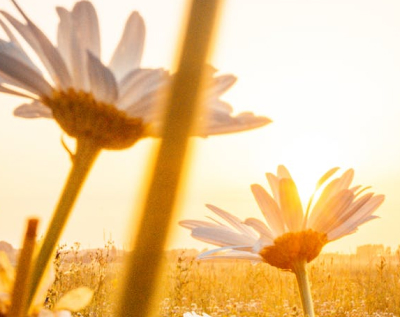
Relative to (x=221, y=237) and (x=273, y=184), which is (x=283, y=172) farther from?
(x=221, y=237)

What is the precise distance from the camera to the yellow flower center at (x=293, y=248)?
0.81m

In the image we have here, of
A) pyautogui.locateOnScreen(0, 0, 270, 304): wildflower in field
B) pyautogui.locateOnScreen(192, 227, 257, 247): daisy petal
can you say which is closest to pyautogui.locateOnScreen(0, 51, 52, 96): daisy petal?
pyautogui.locateOnScreen(0, 0, 270, 304): wildflower in field

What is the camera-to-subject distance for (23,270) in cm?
16

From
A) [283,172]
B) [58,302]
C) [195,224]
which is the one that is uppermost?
[283,172]

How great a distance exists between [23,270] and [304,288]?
1.87 ft

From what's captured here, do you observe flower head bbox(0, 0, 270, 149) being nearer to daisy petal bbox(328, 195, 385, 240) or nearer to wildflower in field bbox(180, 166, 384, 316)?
wildflower in field bbox(180, 166, 384, 316)

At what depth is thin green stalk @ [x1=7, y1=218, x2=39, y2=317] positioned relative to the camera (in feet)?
0.52

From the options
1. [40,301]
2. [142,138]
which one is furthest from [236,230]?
[40,301]

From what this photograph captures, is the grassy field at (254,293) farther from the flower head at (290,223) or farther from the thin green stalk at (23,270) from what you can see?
the thin green stalk at (23,270)

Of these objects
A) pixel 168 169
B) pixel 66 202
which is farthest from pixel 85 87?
pixel 168 169

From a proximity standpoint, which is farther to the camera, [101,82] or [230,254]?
[230,254]

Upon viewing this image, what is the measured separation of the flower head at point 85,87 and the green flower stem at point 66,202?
1.1 inches

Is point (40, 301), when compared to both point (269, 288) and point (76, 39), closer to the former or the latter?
point (76, 39)

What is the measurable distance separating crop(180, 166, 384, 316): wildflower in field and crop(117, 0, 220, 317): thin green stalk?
0.54 meters
